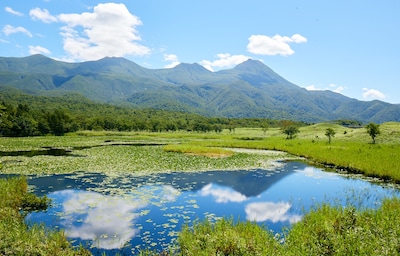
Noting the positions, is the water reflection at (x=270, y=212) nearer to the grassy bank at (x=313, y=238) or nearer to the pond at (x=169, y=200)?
the pond at (x=169, y=200)

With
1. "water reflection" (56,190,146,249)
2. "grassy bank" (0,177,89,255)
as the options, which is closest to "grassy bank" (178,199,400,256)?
"water reflection" (56,190,146,249)

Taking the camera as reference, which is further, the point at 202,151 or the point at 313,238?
the point at 202,151

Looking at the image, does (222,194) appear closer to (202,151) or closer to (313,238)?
(313,238)

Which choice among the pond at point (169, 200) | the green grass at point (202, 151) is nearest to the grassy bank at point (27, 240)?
the pond at point (169, 200)

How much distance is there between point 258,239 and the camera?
1291 centimetres

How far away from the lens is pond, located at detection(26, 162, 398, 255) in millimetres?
16516

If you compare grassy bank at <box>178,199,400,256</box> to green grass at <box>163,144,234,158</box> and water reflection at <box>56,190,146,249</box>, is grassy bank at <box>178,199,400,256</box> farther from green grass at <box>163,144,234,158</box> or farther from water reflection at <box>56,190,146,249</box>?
green grass at <box>163,144,234,158</box>

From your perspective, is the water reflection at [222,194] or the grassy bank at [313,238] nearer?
the grassy bank at [313,238]

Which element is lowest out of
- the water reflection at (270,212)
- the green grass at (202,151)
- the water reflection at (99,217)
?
the water reflection at (270,212)

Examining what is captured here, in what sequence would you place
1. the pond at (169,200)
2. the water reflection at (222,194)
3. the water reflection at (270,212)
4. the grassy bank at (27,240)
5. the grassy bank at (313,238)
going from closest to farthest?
the grassy bank at (27,240)
the grassy bank at (313,238)
the pond at (169,200)
the water reflection at (270,212)
the water reflection at (222,194)

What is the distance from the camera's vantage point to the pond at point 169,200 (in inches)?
650

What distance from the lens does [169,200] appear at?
23516 mm

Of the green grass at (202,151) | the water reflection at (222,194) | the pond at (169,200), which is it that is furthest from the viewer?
the green grass at (202,151)

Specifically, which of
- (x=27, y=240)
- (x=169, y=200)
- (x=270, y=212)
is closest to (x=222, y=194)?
(x=169, y=200)
